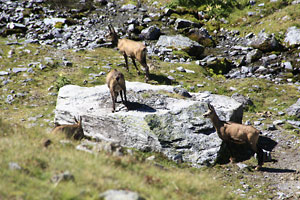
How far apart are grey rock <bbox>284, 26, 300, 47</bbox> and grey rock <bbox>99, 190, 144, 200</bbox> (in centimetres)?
2212

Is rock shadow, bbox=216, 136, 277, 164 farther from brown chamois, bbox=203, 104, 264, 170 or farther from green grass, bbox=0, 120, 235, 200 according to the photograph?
green grass, bbox=0, 120, 235, 200

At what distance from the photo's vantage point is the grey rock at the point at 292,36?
24319 mm

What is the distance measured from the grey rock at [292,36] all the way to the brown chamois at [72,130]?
1906 cm

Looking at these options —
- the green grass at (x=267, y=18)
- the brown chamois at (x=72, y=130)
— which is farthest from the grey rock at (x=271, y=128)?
the green grass at (x=267, y=18)

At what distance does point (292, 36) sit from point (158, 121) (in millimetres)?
17539

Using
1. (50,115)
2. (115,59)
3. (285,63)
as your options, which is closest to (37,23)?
(115,59)

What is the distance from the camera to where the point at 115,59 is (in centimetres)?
2280

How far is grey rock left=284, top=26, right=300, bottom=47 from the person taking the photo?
24.3m

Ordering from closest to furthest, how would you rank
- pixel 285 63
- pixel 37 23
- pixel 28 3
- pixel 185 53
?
pixel 285 63 → pixel 185 53 → pixel 37 23 → pixel 28 3

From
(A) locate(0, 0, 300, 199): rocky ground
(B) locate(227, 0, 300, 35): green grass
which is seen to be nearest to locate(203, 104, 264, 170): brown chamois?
(A) locate(0, 0, 300, 199): rocky ground

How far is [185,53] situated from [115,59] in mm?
5755

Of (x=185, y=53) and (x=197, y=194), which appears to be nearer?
(x=197, y=194)

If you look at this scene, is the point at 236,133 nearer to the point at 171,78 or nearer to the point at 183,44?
the point at 171,78

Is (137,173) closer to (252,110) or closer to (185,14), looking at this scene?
(252,110)
